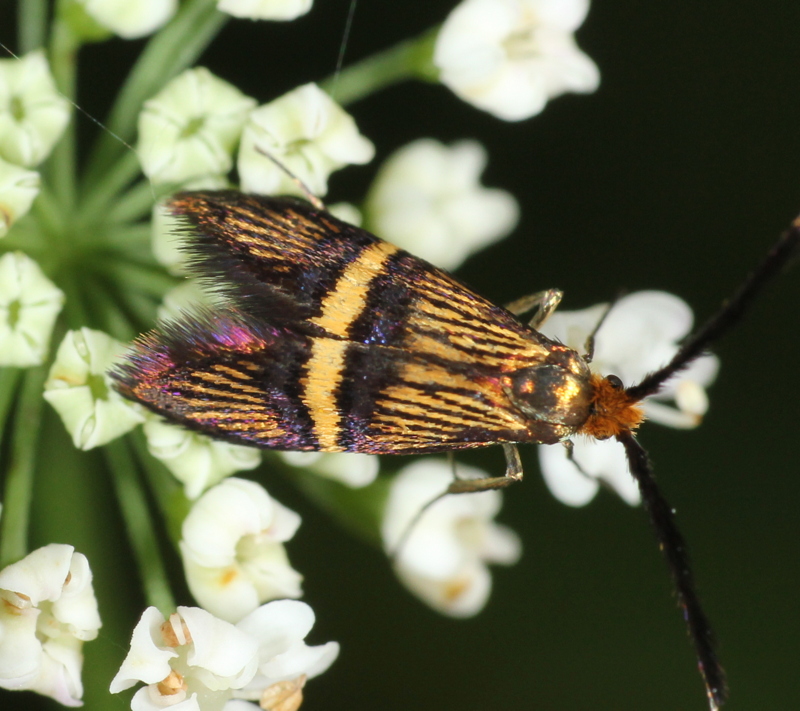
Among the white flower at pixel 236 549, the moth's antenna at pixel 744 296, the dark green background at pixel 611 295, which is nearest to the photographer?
the moth's antenna at pixel 744 296

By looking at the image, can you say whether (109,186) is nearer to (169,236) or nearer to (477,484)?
(169,236)

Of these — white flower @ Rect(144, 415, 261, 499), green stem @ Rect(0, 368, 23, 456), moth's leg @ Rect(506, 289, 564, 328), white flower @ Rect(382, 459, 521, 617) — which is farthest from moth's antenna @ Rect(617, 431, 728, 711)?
green stem @ Rect(0, 368, 23, 456)

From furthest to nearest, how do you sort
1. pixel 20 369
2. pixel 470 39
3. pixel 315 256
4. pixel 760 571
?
pixel 760 571 → pixel 470 39 → pixel 20 369 → pixel 315 256

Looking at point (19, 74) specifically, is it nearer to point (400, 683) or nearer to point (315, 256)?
point (315, 256)

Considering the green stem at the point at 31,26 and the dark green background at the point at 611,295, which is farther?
the dark green background at the point at 611,295

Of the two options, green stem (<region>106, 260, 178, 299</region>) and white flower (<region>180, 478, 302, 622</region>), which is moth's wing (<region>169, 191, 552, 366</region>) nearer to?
green stem (<region>106, 260, 178, 299</region>)

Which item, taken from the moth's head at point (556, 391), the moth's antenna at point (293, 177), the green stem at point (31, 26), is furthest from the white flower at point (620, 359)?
the green stem at point (31, 26)

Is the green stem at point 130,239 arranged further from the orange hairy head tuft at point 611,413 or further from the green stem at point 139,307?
the orange hairy head tuft at point 611,413

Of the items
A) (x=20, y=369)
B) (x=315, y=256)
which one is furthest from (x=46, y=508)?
(x=315, y=256)
